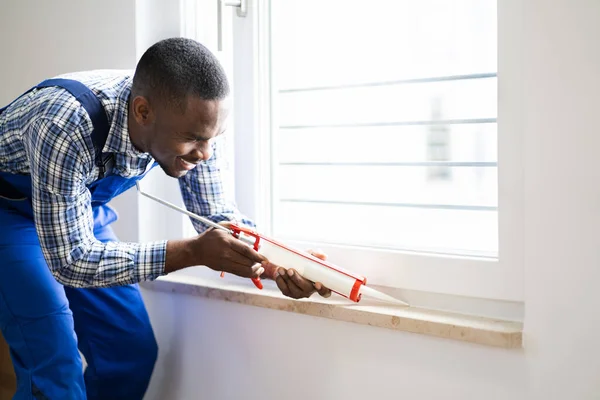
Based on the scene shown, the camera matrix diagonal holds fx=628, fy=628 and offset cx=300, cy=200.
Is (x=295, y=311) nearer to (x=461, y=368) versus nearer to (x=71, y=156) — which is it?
(x=461, y=368)

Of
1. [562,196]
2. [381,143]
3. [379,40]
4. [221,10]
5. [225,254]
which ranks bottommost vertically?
[225,254]

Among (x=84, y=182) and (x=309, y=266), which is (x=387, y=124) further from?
(x=84, y=182)

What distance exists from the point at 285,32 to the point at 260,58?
9cm

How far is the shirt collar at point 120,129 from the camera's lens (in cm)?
119

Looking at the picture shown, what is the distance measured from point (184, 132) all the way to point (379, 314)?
505 mm

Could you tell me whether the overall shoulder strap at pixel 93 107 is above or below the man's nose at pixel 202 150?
above

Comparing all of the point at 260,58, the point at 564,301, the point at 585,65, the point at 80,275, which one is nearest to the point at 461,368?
the point at 564,301

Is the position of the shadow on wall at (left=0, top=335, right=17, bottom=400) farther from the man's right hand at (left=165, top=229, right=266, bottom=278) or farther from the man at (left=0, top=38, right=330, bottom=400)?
the man's right hand at (left=165, top=229, right=266, bottom=278)

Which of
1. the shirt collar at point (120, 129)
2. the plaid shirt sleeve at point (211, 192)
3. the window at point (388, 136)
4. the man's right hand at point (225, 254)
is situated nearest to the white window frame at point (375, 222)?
the window at point (388, 136)

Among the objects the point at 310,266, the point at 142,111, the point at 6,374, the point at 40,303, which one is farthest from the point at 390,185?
the point at 6,374

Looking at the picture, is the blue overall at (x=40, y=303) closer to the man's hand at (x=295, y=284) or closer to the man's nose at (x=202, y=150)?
the man's nose at (x=202, y=150)

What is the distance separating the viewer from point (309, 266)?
1.19m

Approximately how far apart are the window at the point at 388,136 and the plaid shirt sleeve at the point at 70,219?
1.37ft

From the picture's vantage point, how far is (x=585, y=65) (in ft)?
3.22
